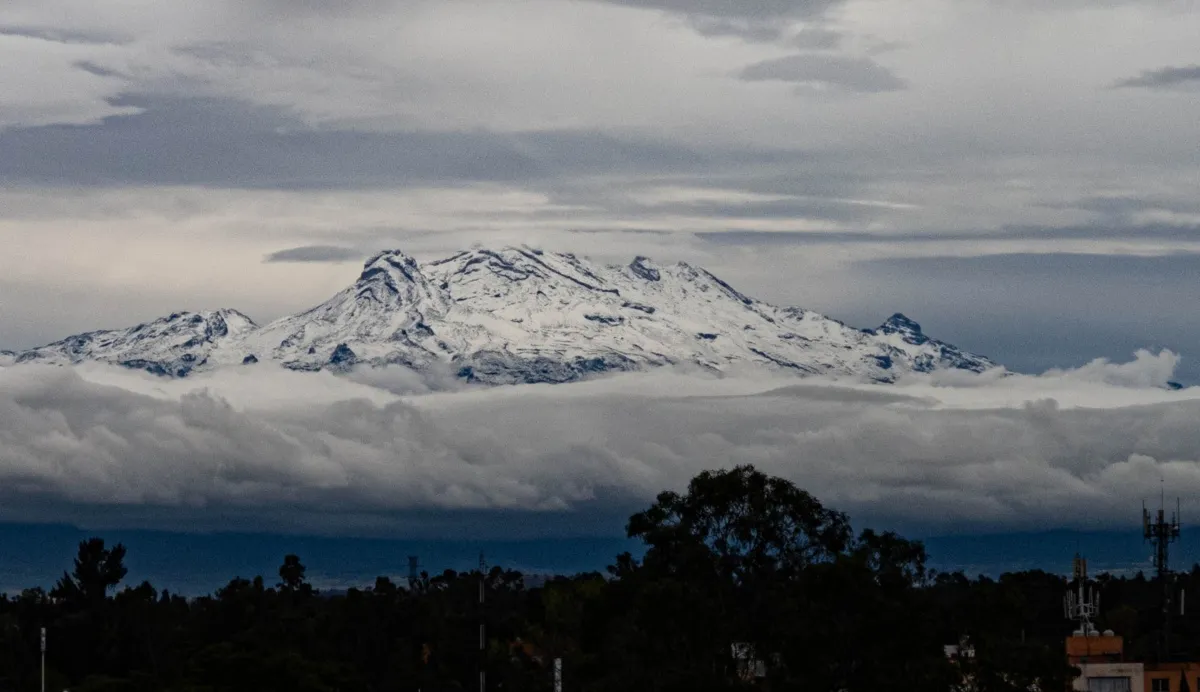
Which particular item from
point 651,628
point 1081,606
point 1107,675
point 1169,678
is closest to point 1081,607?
point 1081,606

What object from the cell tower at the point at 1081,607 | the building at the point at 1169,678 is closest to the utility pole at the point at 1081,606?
the cell tower at the point at 1081,607

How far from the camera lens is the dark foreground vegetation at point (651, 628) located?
98.1 metres

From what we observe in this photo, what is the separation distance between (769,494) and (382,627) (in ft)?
144

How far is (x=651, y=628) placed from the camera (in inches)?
4181

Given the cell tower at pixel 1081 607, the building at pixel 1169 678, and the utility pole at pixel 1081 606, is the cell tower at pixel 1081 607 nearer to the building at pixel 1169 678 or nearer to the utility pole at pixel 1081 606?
the utility pole at pixel 1081 606

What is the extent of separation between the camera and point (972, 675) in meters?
103

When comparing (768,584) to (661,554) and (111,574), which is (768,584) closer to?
(661,554)

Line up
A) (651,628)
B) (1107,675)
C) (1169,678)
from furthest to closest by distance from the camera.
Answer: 1. (1169,678)
2. (1107,675)
3. (651,628)

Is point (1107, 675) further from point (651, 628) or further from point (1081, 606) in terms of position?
point (651, 628)

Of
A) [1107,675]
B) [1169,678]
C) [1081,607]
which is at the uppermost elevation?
[1081,607]

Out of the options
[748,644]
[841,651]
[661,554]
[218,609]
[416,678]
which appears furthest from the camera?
[218,609]

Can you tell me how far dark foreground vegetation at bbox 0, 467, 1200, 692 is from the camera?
98062mm

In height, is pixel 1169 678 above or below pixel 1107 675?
below

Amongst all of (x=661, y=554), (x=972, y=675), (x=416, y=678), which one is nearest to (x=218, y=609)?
(x=416, y=678)
